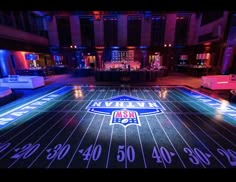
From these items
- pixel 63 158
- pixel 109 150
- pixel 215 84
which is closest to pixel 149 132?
pixel 109 150

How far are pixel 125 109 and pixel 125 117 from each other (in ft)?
1.80

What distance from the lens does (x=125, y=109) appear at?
4.25 meters

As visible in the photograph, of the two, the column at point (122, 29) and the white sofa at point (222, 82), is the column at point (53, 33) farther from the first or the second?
the white sofa at point (222, 82)

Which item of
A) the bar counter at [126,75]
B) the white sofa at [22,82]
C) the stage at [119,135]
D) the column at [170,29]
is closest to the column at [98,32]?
the bar counter at [126,75]

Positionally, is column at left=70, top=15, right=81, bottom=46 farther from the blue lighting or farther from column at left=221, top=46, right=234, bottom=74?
column at left=221, top=46, right=234, bottom=74

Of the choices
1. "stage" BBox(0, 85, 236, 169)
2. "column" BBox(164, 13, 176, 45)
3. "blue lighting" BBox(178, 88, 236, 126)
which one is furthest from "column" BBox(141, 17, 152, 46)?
"stage" BBox(0, 85, 236, 169)

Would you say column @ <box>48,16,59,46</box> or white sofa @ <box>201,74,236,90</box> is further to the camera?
column @ <box>48,16,59,46</box>

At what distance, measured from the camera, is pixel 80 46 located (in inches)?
561

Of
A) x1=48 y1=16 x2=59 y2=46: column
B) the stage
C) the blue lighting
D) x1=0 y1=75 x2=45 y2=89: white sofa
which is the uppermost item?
x1=48 y1=16 x2=59 y2=46: column

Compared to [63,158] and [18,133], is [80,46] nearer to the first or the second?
[18,133]

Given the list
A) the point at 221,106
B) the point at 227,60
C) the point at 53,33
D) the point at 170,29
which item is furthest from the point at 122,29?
the point at 221,106

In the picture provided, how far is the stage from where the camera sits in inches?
85.7

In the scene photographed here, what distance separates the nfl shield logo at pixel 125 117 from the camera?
11.3ft

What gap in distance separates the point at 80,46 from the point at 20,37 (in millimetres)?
5337
